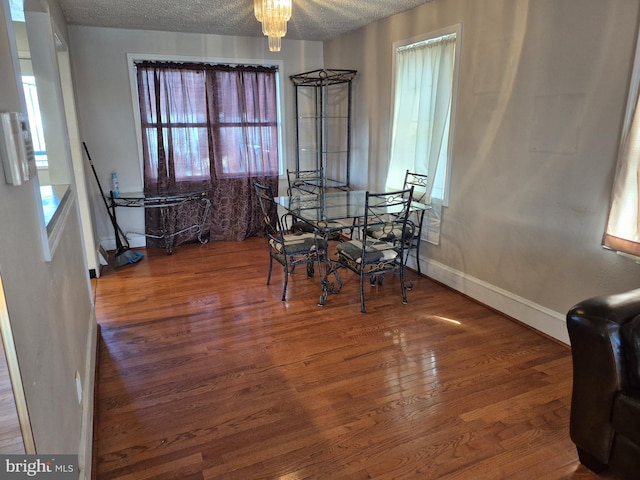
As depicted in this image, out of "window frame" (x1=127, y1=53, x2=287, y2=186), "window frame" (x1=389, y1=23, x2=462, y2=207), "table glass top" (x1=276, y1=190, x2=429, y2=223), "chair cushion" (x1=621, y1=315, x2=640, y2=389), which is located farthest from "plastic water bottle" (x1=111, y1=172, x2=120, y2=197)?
"chair cushion" (x1=621, y1=315, x2=640, y2=389)

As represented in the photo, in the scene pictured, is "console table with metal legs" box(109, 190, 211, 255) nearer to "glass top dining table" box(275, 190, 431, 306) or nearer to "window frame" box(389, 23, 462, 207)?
"glass top dining table" box(275, 190, 431, 306)

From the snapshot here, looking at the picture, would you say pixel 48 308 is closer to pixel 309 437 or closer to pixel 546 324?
pixel 309 437

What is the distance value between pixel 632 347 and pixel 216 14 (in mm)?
3987

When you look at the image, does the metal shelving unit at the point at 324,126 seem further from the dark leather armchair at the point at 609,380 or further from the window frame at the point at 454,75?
the dark leather armchair at the point at 609,380

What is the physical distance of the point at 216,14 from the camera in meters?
Answer: 3.95

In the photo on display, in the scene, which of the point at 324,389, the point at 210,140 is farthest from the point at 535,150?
the point at 210,140

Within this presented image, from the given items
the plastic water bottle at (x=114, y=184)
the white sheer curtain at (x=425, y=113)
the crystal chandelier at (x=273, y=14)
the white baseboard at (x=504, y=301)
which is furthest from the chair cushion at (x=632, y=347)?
the plastic water bottle at (x=114, y=184)

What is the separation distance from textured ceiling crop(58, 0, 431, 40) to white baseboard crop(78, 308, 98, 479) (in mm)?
2664

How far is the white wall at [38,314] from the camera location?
40.4 inches

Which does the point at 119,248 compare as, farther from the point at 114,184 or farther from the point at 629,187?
the point at 629,187

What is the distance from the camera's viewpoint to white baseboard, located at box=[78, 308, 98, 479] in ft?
5.52

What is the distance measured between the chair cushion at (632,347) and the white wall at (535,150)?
0.95 meters

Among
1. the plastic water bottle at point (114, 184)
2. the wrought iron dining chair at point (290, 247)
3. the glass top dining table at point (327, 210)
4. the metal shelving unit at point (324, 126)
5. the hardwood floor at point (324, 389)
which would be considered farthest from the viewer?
the metal shelving unit at point (324, 126)

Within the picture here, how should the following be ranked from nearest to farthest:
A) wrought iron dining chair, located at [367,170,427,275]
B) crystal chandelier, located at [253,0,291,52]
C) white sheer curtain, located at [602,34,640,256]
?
white sheer curtain, located at [602,34,640,256] → crystal chandelier, located at [253,0,291,52] → wrought iron dining chair, located at [367,170,427,275]
